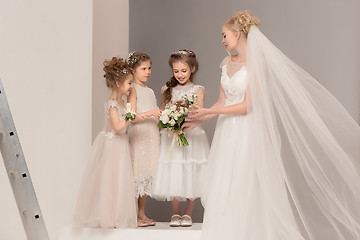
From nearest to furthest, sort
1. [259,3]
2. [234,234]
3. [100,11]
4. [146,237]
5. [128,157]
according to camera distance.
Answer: [234,234]
[146,237]
[128,157]
[100,11]
[259,3]

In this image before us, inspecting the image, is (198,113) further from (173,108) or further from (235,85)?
(235,85)

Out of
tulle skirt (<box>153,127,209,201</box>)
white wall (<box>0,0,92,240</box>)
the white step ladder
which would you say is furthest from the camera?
white wall (<box>0,0,92,240</box>)

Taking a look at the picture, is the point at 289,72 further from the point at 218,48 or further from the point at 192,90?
the point at 218,48

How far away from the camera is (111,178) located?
4805 mm

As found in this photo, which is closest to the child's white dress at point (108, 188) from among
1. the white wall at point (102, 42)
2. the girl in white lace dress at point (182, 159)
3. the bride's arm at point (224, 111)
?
the girl in white lace dress at point (182, 159)

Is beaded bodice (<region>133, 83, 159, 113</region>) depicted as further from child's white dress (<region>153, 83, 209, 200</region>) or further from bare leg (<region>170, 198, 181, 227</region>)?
bare leg (<region>170, 198, 181, 227</region>)

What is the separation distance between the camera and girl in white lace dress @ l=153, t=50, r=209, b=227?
493 centimetres

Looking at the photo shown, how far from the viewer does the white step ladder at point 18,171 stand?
3445mm

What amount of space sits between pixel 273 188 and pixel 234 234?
1.38 feet

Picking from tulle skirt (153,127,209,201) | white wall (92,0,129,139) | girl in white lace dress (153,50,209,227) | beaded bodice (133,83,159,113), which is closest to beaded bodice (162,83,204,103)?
girl in white lace dress (153,50,209,227)

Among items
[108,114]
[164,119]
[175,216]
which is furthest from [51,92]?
[175,216]

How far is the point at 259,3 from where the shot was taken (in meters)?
7.35

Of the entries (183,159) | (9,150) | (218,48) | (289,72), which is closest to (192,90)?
(183,159)

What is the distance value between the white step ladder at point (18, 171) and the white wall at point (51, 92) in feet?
5.44
